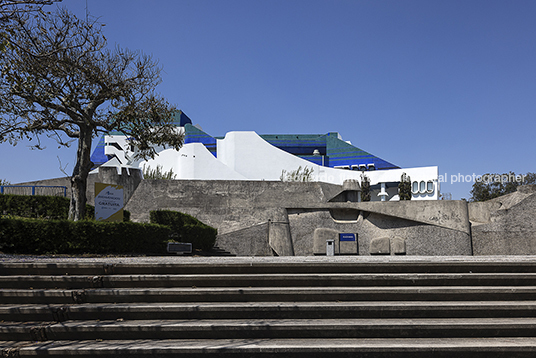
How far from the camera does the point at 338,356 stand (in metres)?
4.14

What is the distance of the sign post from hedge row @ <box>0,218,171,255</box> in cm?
132

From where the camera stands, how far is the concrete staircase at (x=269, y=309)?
4207mm

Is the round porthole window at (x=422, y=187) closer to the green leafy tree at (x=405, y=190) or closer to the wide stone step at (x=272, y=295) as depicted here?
the green leafy tree at (x=405, y=190)

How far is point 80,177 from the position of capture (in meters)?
13.7

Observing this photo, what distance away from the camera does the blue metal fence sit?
1695cm

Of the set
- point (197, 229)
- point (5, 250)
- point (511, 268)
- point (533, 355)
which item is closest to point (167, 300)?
point (533, 355)

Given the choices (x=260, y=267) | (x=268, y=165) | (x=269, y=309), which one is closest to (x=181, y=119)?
(x=268, y=165)

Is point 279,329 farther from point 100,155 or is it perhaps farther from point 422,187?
point 100,155

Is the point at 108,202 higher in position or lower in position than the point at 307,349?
higher

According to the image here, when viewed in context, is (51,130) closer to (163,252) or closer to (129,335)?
(163,252)

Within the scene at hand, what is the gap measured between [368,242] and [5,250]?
13827 mm

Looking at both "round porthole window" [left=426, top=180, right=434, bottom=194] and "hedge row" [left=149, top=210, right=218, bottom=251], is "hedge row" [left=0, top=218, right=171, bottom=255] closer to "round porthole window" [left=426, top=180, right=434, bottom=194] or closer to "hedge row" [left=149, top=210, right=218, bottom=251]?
"hedge row" [left=149, top=210, right=218, bottom=251]

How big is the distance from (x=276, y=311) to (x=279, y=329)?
13.7 inches

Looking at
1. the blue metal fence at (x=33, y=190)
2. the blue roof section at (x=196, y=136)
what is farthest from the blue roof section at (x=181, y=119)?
the blue metal fence at (x=33, y=190)
